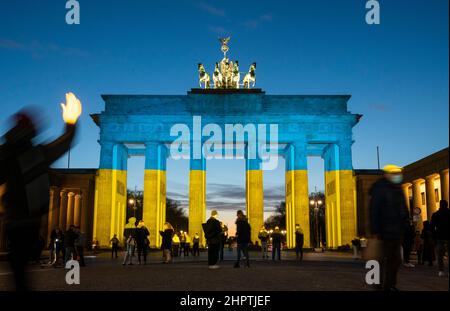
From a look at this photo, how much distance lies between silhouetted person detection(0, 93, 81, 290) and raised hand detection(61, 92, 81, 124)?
1.28ft

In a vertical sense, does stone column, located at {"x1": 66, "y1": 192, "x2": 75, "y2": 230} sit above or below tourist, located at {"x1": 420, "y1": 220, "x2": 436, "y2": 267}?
above

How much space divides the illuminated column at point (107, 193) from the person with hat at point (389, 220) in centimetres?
4553

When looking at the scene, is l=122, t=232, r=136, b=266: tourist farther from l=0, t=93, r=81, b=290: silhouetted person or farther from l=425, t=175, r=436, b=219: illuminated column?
l=425, t=175, r=436, b=219: illuminated column

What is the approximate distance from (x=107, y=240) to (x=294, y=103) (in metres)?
24.3

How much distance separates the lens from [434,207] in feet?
144

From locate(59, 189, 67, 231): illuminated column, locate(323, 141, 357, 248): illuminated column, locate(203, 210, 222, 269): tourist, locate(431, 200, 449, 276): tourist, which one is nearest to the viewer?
locate(431, 200, 449, 276): tourist

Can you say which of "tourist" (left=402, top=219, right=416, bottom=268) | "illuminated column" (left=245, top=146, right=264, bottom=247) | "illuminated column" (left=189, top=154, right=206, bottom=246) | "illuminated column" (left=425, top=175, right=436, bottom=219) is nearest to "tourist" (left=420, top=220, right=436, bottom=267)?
"tourist" (left=402, top=219, right=416, bottom=268)

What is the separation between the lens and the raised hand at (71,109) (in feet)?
17.1

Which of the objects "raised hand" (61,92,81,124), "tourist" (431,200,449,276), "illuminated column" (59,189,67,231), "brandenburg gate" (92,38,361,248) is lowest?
"tourist" (431,200,449,276)

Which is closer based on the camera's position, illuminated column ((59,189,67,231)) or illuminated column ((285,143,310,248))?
illuminated column ((285,143,310,248))

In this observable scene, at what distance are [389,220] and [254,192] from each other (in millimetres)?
44992

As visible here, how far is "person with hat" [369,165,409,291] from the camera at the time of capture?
8227mm

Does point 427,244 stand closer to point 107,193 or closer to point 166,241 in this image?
point 166,241
